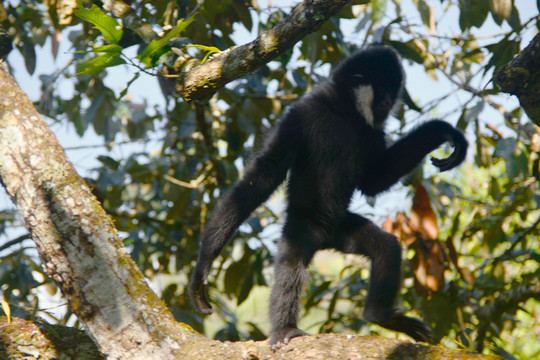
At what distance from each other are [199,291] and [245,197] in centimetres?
76

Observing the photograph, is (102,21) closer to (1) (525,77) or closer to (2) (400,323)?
(1) (525,77)

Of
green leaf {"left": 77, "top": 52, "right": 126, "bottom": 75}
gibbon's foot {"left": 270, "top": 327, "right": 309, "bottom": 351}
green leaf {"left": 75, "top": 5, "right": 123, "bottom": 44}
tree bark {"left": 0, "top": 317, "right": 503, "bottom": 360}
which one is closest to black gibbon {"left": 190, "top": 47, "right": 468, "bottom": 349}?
gibbon's foot {"left": 270, "top": 327, "right": 309, "bottom": 351}

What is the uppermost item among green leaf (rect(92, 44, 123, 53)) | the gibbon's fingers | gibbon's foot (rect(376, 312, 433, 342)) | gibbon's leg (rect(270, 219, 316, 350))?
green leaf (rect(92, 44, 123, 53))

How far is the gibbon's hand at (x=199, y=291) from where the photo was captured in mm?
3732

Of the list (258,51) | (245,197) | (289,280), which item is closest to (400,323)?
(289,280)

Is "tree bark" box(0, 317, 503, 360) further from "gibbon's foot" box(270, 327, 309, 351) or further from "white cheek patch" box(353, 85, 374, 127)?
"white cheek patch" box(353, 85, 374, 127)

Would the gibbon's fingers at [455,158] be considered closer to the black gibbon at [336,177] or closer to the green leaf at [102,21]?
the black gibbon at [336,177]

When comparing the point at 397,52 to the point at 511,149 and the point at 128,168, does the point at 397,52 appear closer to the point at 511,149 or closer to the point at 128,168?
the point at 511,149

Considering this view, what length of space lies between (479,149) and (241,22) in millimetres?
2496

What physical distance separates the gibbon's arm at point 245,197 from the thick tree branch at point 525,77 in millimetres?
1632

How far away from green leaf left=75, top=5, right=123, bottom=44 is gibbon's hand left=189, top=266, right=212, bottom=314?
1.73 m

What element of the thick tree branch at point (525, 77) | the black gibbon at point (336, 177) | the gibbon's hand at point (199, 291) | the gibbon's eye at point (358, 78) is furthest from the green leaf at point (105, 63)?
the gibbon's eye at point (358, 78)

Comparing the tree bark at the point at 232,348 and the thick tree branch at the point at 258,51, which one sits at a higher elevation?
the thick tree branch at the point at 258,51

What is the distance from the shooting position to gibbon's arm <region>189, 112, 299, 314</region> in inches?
148
